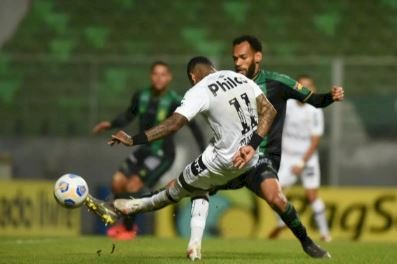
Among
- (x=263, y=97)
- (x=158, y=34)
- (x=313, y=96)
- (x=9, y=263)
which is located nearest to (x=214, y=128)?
(x=263, y=97)

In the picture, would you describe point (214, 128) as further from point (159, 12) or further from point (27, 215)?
point (159, 12)

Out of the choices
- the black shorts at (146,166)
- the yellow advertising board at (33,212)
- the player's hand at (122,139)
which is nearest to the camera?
the player's hand at (122,139)

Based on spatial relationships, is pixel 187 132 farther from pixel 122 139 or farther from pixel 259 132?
pixel 122 139

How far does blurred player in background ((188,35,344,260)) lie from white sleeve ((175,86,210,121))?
3.01ft

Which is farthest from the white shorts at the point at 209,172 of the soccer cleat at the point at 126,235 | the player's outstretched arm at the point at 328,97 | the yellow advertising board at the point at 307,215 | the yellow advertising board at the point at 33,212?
the yellow advertising board at the point at 33,212

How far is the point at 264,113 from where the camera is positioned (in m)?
8.98

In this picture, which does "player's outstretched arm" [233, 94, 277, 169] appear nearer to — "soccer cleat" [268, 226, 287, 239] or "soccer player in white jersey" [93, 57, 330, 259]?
"soccer player in white jersey" [93, 57, 330, 259]

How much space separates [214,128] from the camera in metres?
8.96

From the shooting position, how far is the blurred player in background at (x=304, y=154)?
50.9 ft

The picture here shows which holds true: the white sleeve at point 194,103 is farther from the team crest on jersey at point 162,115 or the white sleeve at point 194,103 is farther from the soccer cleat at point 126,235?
the soccer cleat at point 126,235

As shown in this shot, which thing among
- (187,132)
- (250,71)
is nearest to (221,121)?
(250,71)

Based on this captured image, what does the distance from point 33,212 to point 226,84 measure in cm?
898

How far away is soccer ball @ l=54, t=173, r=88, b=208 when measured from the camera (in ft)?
30.1

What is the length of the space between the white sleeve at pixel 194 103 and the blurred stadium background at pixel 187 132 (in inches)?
315
